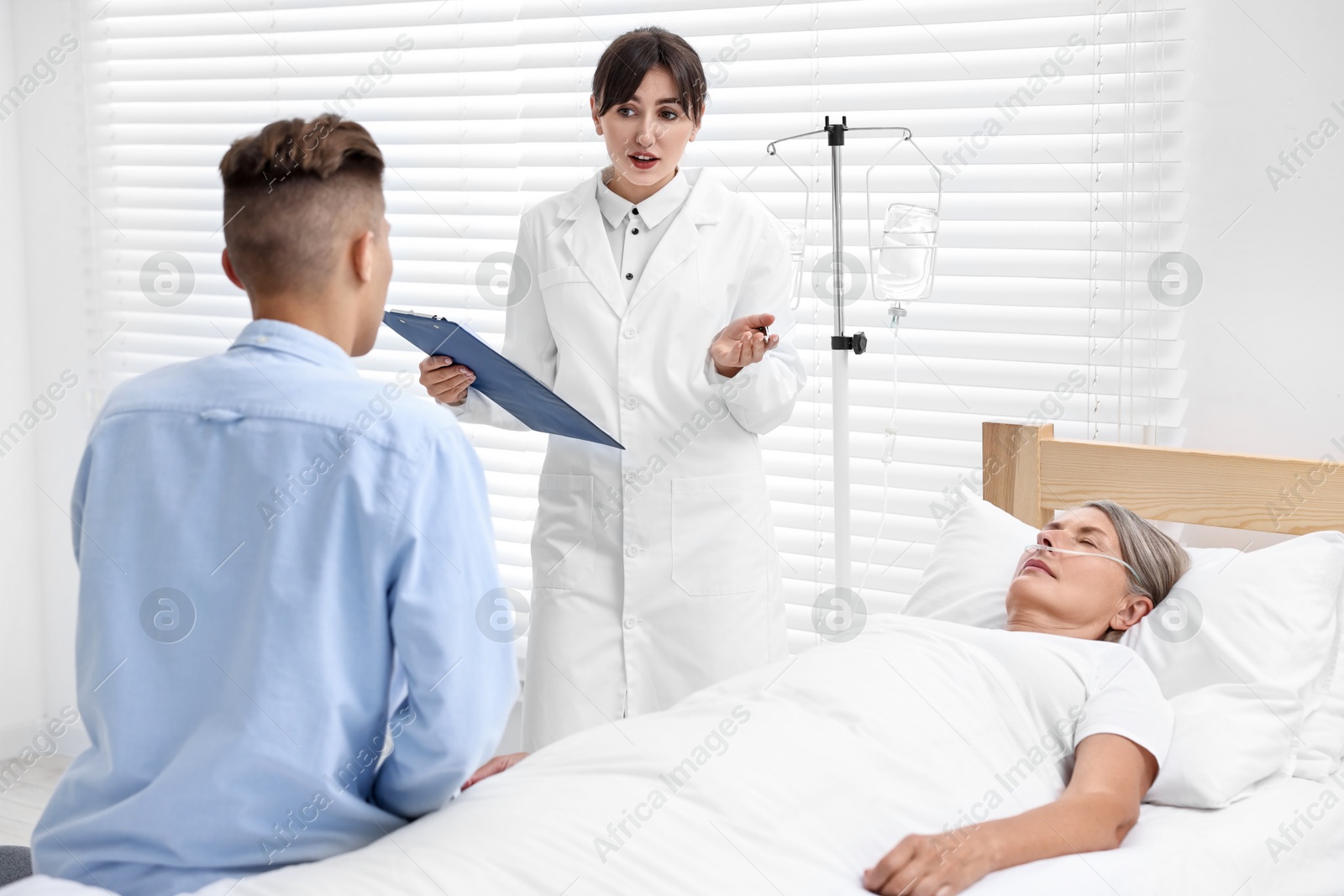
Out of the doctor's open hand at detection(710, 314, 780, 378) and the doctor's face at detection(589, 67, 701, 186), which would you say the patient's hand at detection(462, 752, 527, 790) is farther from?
the doctor's face at detection(589, 67, 701, 186)

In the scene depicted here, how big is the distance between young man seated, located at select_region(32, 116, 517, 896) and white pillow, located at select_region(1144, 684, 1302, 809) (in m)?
1.04

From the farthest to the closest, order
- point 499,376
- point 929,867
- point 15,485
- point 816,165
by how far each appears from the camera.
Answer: point 15,485 → point 816,165 → point 499,376 → point 929,867

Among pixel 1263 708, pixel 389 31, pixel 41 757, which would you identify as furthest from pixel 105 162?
pixel 1263 708

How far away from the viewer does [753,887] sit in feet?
4.13

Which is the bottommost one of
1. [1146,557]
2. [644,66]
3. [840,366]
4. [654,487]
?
[1146,557]

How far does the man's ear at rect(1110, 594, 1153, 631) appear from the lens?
196cm

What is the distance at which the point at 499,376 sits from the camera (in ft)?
6.05

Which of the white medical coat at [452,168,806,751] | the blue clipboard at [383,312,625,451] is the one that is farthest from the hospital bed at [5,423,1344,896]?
the blue clipboard at [383,312,625,451]

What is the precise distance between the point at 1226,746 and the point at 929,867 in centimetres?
61

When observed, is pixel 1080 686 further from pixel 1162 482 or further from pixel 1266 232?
pixel 1266 232

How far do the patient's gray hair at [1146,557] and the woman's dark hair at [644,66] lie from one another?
1.01 metres

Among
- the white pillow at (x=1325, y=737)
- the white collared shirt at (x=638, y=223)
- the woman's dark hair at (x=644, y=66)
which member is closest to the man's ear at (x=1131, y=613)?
the white pillow at (x=1325, y=737)

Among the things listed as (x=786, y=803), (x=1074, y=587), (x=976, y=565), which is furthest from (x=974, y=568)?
(x=786, y=803)

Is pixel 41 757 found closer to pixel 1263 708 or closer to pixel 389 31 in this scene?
pixel 389 31
